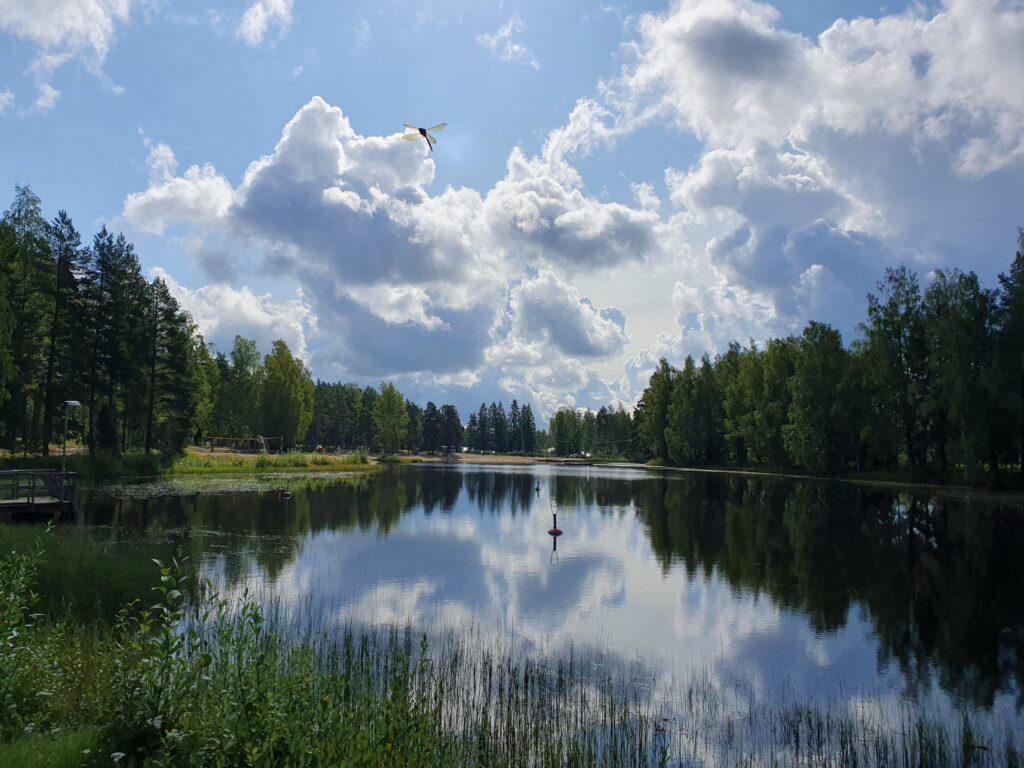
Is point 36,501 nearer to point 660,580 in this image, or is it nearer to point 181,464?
point 660,580

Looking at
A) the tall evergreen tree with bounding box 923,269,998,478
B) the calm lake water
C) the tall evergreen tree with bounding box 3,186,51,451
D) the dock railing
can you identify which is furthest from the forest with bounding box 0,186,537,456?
the tall evergreen tree with bounding box 923,269,998,478

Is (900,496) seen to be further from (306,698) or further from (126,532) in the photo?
(306,698)

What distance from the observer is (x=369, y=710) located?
391 inches

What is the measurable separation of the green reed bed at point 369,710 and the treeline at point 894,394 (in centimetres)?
4910

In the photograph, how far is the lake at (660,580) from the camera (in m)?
15.7

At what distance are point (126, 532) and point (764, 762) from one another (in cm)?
2684

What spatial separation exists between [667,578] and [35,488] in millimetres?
29321

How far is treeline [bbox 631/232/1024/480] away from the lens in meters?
52.7

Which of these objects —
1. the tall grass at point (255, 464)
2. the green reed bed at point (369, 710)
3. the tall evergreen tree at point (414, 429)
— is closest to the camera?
the green reed bed at point (369, 710)

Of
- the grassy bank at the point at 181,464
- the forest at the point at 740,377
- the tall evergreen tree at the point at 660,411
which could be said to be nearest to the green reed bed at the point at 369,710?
the forest at the point at 740,377

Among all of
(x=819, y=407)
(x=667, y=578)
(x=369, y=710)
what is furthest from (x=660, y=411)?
(x=369, y=710)

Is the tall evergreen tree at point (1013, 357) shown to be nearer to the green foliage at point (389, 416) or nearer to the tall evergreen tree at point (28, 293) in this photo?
the tall evergreen tree at point (28, 293)

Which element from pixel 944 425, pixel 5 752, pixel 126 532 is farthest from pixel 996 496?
pixel 5 752

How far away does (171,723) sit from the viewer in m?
7.12
